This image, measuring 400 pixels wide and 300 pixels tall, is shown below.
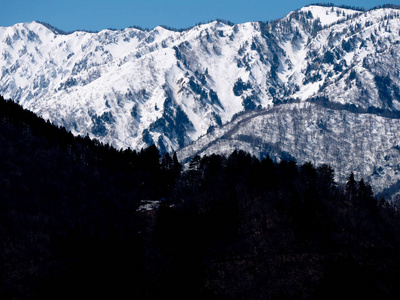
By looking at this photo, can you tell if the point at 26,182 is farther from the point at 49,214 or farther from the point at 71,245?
the point at 71,245

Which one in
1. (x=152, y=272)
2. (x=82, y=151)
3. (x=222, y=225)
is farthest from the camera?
(x=82, y=151)

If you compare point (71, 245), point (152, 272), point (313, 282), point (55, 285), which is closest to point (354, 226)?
point (313, 282)

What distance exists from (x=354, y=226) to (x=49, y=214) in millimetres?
63086

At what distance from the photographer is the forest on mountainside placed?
83.7 m

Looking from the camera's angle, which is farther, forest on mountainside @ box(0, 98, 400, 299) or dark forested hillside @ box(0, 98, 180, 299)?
dark forested hillside @ box(0, 98, 180, 299)

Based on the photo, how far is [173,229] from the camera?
370 ft

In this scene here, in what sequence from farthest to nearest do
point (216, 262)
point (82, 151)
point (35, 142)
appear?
point (82, 151)
point (35, 142)
point (216, 262)

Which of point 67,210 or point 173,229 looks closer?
point 173,229

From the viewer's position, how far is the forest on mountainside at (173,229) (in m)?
83.7

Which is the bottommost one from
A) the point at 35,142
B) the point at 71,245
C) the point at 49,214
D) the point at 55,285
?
the point at 55,285

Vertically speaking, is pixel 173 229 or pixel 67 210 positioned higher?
pixel 67 210

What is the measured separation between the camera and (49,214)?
4776 inches

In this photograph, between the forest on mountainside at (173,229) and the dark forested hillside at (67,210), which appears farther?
the dark forested hillside at (67,210)

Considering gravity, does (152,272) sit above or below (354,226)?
below
